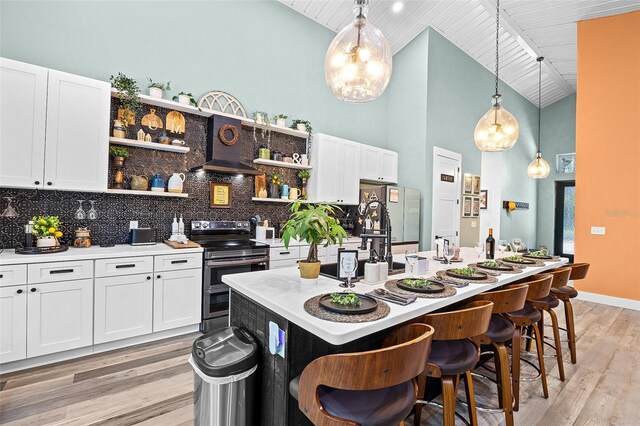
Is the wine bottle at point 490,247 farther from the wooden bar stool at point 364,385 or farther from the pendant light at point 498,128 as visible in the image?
the wooden bar stool at point 364,385

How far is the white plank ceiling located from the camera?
192 inches

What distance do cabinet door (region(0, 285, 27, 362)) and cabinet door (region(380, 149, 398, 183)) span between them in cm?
485

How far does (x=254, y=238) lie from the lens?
4.39m

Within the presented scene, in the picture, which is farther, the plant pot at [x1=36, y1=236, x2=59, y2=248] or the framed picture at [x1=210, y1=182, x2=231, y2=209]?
the framed picture at [x1=210, y1=182, x2=231, y2=209]

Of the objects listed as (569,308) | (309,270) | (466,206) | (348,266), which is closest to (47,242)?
(309,270)

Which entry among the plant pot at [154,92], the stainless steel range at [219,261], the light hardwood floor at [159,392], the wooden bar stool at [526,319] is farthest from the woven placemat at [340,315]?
the plant pot at [154,92]

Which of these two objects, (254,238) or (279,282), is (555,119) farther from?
(279,282)

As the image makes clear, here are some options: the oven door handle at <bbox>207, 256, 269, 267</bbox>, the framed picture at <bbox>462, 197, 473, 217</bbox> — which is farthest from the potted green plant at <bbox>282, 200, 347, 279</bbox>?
the framed picture at <bbox>462, 197, 473, 217</bbox>

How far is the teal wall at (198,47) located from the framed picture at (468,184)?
92.4 inches

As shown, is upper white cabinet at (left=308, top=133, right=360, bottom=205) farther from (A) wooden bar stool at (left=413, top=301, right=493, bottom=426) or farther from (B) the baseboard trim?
(B) the baseboard trim

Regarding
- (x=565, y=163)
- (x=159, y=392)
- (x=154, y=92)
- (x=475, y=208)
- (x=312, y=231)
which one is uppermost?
(x=565, y=163)

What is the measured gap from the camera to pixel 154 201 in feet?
12.0

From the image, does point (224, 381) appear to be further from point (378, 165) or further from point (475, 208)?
point (475, 208)

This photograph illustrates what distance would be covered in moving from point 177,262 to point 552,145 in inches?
412
